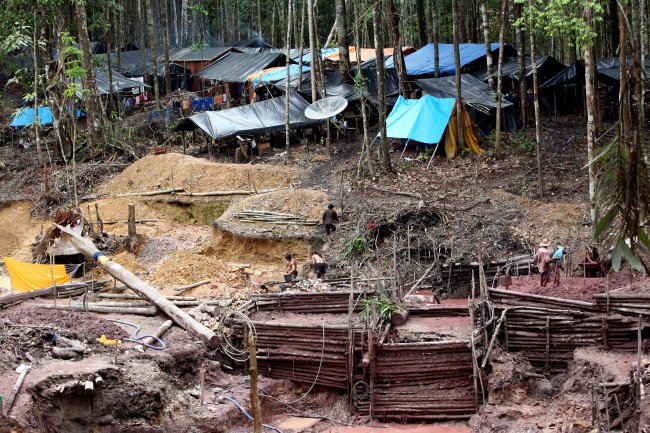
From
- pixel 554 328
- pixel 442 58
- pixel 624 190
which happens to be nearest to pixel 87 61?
pixel 442 58

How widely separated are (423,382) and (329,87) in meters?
19.6

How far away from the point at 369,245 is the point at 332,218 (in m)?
1.54

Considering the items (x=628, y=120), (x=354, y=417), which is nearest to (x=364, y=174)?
(x=354, y=417)

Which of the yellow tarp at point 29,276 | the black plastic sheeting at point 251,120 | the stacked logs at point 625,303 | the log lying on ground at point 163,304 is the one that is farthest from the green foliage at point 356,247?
the black plastic sheeting at point 251,120

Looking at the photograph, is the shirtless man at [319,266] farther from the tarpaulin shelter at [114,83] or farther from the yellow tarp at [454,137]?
the tarpaulin shelter at [114,83]

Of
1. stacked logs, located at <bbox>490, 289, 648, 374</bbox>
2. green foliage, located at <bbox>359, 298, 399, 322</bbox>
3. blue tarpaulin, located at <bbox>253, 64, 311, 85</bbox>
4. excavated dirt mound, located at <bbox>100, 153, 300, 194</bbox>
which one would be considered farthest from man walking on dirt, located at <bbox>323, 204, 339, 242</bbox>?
blue tarpaulin, located at <bbox>253, 64, 311, 85</bbox>

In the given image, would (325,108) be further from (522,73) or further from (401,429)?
(401,429)

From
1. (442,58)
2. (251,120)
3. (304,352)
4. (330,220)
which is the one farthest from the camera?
(442,58)

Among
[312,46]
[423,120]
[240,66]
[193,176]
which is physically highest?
[312,46]

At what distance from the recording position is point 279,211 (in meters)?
24.0

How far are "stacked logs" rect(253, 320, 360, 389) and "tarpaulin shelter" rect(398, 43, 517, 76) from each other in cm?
2019

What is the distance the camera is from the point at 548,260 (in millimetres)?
16125

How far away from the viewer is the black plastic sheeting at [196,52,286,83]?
39562 mm

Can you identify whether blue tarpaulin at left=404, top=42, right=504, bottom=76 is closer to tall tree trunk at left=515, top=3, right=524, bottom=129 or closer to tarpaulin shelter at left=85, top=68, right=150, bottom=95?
tall tree trunk at left=515, top=3, right=524, bottom=129
